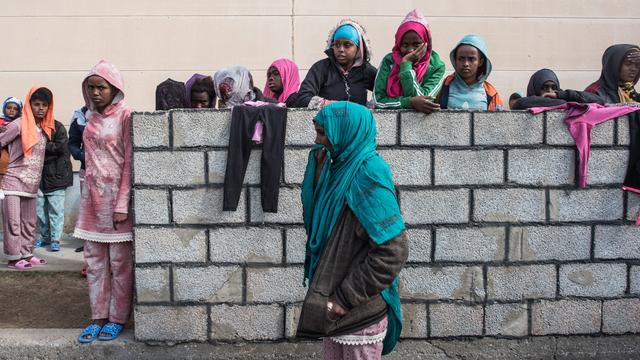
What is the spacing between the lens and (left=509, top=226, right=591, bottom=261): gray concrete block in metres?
4.16

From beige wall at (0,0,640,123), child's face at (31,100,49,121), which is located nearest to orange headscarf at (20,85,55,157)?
child's face at (31,100,49,121)

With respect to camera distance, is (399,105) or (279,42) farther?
(279,42)

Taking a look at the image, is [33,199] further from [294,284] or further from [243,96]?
[294,284]

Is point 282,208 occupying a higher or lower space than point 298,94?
lower

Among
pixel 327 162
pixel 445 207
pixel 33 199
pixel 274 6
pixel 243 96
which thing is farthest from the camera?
pixel 274 6

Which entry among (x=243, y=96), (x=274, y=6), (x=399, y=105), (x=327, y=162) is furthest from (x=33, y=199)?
(x=327, y=162)

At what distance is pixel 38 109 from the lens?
6.69 metres

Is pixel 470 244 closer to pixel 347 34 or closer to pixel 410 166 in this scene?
pixel 410 166

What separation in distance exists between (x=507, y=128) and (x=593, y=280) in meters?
1.13

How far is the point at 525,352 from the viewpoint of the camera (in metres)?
4.23

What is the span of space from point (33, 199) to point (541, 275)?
5095 millimetres

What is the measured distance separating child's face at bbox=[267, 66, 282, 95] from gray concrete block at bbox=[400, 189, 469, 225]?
1.86 meters

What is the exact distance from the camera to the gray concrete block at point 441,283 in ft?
13.6

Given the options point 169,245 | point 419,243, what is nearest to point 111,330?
point 169,245
